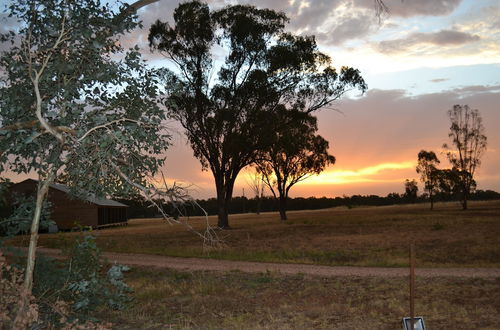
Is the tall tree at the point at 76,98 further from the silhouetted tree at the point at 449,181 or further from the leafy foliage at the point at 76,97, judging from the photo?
the silhouetted tree at the point at 449,181

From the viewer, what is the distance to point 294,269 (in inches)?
837

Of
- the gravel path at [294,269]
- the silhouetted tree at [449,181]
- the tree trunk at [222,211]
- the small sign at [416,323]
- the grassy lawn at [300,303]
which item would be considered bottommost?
the grassy lawn at [300,303]

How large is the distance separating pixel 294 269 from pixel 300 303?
610cm

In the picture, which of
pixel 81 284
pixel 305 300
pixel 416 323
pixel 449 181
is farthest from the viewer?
pixel 449 181

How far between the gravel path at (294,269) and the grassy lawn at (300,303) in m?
1.24

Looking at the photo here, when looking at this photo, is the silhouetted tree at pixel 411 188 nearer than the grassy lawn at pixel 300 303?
No

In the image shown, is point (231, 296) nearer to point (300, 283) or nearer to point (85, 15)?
point (300, 283)

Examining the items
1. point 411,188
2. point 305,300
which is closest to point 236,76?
point 305,300

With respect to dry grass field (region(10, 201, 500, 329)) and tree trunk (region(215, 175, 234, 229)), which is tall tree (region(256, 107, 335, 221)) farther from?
dry grass field (region(10, 201, 500, 329))

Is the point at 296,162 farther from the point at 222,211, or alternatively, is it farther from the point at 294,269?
the point at 294,269

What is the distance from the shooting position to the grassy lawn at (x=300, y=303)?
13023 mm

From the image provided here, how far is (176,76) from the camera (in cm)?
4641

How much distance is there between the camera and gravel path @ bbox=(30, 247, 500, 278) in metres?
19.0

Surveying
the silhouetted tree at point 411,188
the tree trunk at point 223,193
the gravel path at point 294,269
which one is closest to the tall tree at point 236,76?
the tree trunk at point 223,193
